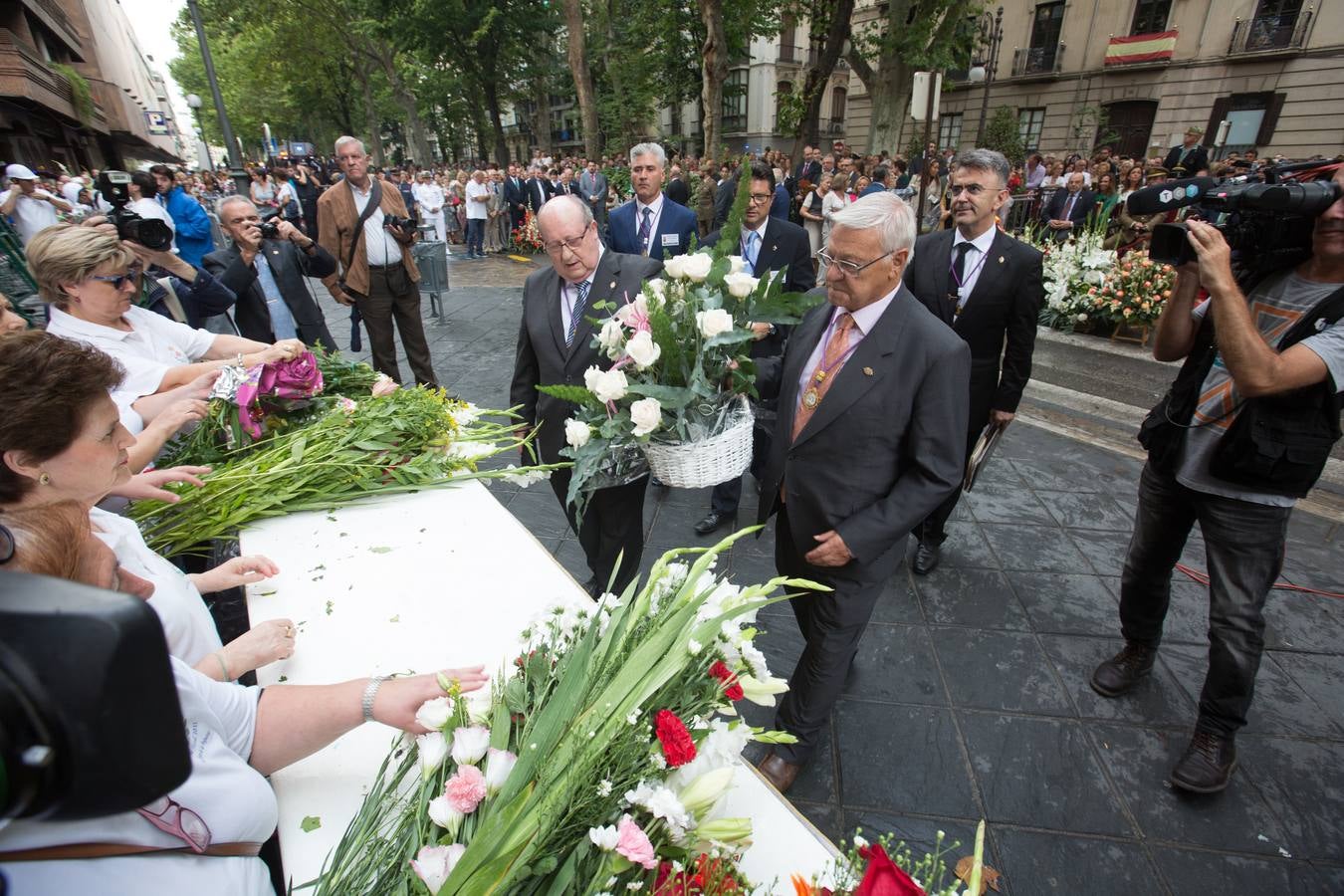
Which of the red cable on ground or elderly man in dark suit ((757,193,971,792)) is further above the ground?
elderly man in dark suit ((757,193,971,792))

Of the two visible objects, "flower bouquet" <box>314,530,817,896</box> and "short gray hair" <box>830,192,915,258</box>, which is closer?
"flower bouquet" <box>314,530,817,896</box>

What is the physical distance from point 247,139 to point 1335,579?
72.5 metres

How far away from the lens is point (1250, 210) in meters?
1.95

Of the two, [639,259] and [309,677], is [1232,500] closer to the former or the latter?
[639,259]

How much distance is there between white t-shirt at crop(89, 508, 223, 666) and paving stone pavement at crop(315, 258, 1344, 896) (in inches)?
77.0

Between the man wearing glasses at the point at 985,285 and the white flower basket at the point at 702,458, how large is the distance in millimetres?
1465

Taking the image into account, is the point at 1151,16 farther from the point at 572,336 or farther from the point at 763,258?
the point at 572,336

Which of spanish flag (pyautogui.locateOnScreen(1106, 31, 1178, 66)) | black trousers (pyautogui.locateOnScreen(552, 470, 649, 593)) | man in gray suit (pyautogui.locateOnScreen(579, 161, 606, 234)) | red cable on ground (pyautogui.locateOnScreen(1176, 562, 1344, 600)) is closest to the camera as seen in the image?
black trousers (pyautogui.locateOnScreen(552, 470, 649, 593))

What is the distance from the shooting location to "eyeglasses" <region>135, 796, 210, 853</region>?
3.31 ft

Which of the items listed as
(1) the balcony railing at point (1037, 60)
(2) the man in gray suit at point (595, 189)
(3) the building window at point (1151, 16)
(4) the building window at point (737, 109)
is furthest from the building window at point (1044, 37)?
(2) the man in gray suit at point (595, 189)

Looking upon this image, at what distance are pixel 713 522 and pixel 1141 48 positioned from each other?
28255 mm

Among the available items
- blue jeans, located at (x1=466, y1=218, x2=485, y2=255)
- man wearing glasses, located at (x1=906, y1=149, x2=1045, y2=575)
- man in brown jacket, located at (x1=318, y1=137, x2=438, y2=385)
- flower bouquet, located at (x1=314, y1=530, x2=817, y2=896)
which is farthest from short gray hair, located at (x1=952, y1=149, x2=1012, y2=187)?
blue jeans, located at (x1=466, y1=218, x2=485, y2=255)

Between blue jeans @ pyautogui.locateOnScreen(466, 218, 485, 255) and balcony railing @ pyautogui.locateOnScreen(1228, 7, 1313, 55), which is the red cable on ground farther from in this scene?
balcony railing @ pyautogui.locateOnScreen(1228, 7, 1313, 55)

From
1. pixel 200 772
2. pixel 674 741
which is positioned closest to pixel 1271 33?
pixel 674 741
